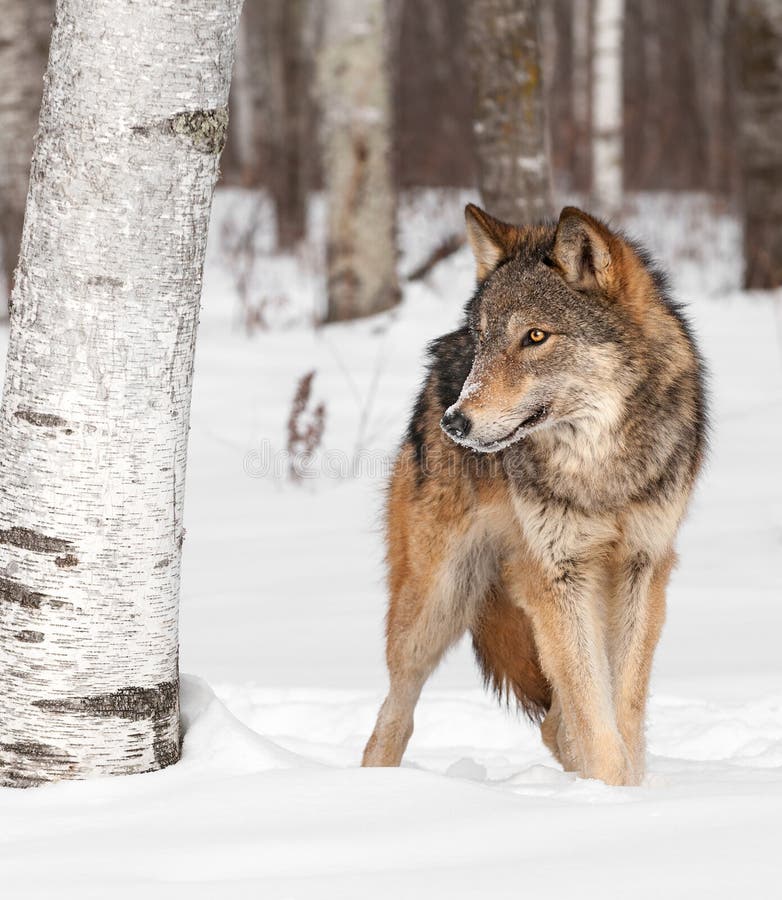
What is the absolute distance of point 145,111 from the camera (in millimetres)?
2619

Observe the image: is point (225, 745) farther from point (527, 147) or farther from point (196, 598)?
point (527, 147)

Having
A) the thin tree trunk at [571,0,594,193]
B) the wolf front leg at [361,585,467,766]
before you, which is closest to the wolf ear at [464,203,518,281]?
the wolf front leg at [361,585,467,766]

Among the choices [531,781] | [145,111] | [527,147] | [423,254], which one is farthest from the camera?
[423,254]

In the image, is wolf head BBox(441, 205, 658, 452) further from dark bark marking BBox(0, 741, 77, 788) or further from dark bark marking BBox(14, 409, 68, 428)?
dark bark marking BBox(0, 741, 77, 788)

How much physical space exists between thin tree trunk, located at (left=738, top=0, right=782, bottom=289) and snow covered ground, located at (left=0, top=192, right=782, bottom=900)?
17.3 inches

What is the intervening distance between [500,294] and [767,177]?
23.4 ft

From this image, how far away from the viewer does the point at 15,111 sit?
33.8 ft

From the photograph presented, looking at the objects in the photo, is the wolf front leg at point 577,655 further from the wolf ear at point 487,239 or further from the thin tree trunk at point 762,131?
the thin tree trunk at point 762,131

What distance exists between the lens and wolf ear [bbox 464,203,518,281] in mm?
3771

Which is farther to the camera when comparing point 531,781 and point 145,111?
point 531,781

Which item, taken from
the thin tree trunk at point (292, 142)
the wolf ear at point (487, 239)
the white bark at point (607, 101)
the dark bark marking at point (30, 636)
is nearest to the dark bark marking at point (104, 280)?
the dark bark marking at point (30, 636)

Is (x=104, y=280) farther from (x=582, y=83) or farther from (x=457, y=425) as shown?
(x=582, y=83)

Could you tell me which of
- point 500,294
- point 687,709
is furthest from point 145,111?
point 687,709

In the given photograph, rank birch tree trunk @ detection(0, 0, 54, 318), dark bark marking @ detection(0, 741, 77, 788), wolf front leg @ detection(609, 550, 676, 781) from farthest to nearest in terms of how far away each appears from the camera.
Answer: birch tree trunk @ detection(0, 0, 54, 318), wolf front leg @ detection(609, 550, 676, 781), dark bark marking @ detection(0, 741, 77, 788)
